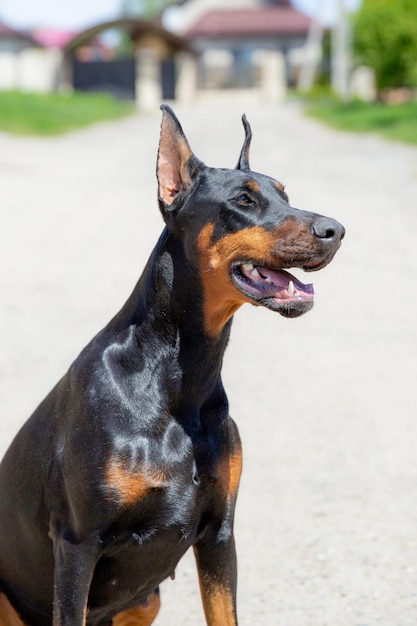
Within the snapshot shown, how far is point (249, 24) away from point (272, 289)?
56746mm

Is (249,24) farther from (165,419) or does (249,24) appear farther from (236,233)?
(165,419)

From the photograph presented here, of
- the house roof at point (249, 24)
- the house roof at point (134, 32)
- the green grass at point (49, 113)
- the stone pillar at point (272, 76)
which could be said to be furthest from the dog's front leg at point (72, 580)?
the house roof at point (249, 24)

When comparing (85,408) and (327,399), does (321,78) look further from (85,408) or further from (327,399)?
(85,408)

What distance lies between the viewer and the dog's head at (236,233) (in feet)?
11.2

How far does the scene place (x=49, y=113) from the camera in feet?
89.0

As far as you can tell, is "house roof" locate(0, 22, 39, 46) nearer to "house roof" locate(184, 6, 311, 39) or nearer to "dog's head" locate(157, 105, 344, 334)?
"house roof" locate(184, 6, 311, 39)

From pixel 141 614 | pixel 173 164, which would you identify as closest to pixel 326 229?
pixel 173 164

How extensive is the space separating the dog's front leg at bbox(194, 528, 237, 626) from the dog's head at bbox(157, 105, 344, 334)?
737 mm

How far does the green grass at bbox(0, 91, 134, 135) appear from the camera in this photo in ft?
80.2

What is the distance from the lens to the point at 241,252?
11.3 feet

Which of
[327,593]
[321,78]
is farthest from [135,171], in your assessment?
[321,78]

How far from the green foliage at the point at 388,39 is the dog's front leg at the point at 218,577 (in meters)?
36.5

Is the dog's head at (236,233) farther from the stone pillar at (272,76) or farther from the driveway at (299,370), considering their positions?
the stone pillar at (272,76)

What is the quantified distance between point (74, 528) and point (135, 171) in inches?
553
